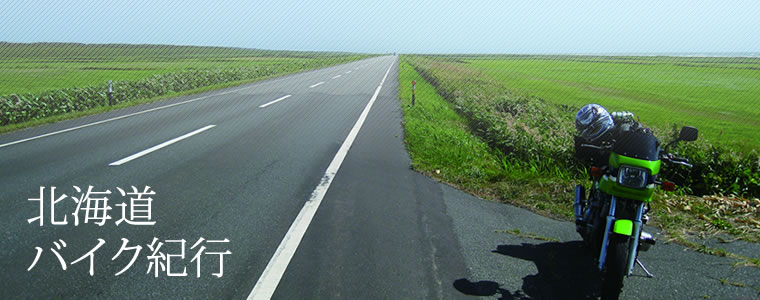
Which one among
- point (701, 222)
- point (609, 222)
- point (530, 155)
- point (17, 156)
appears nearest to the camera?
point (609, 222)

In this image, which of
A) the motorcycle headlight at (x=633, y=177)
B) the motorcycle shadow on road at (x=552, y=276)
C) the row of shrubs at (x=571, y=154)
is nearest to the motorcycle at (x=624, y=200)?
the motorcycle headlight at (x=633, y=177)

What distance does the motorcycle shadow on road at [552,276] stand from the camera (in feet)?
10.6

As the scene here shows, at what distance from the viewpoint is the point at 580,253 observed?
13.3 ft

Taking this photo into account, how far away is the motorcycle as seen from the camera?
300 cm

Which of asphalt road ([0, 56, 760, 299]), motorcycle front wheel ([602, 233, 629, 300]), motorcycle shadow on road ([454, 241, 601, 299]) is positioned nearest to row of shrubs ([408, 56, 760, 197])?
motorcycle shadow on road ([454, 241, 601, 299])

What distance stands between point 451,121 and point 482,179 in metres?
8.12

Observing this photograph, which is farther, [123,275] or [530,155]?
[530,155]

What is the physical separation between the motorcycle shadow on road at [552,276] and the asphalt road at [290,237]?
0.6 inches

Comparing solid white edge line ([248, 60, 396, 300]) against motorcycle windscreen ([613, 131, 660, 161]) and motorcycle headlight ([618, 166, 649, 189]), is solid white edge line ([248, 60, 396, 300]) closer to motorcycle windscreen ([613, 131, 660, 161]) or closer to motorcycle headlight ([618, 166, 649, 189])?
motorcycle headlight ([618, 166, 649, 189])

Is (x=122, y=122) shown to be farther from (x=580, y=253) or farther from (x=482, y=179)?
(x=580, y=253)

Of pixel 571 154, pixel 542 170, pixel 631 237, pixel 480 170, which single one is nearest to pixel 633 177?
pixel 631 237

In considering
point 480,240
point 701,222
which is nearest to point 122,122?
point 480,240

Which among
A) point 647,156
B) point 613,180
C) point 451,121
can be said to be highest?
point 647,156

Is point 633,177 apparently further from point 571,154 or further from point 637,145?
point 571,154
